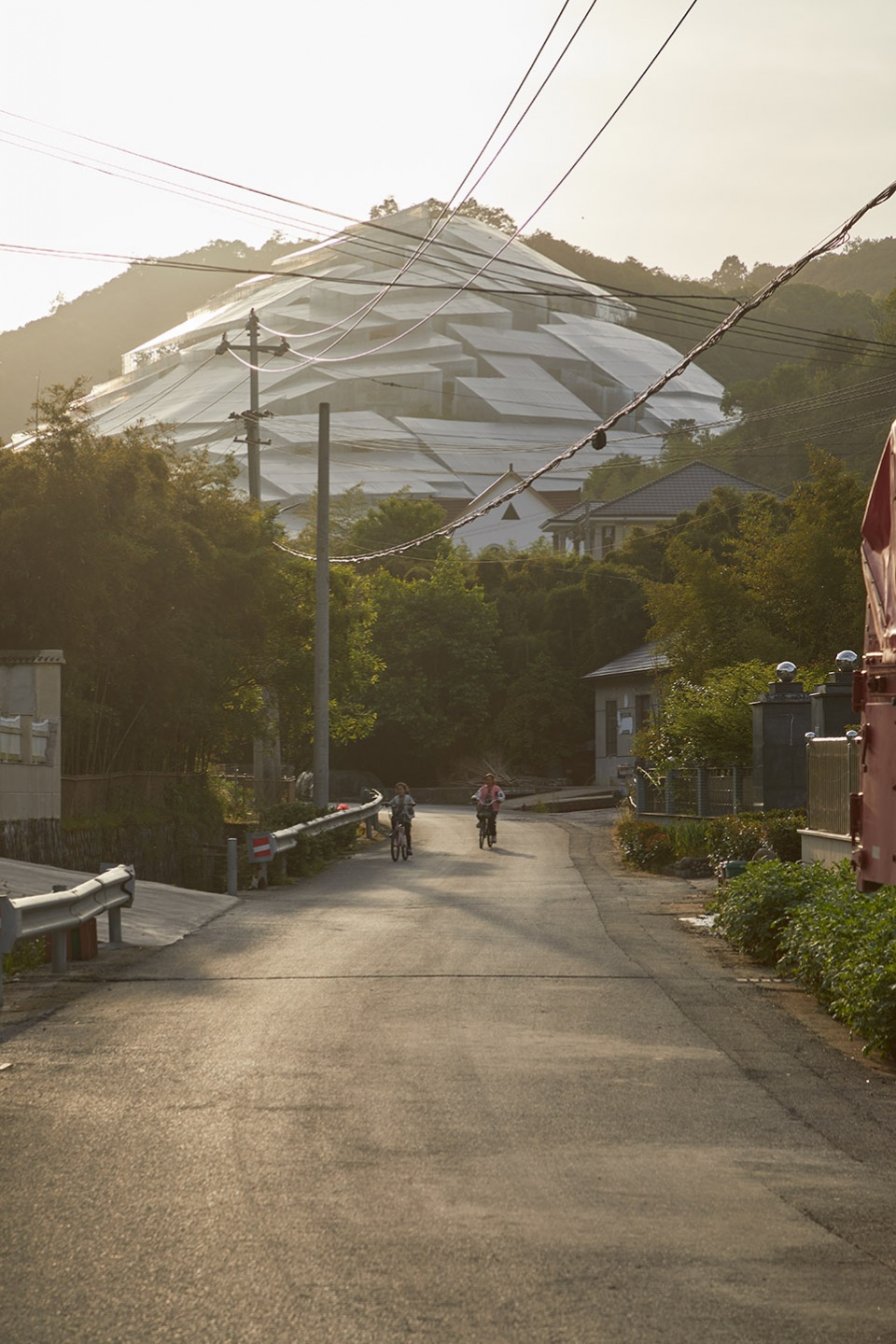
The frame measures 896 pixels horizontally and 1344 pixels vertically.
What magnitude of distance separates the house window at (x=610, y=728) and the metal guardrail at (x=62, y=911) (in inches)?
1695

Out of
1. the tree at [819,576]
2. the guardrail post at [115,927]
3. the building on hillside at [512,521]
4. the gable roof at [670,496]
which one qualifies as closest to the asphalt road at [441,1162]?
the guardrail post at [115,927]

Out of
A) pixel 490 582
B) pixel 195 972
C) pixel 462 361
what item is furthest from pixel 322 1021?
pixel 462 361

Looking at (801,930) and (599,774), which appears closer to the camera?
(801,930)

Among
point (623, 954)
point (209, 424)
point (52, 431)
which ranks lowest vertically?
point (623, 954)

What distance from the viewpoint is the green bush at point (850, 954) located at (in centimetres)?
898

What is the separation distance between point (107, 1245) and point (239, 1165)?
111cm

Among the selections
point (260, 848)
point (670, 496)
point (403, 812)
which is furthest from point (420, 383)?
point (260, 848)

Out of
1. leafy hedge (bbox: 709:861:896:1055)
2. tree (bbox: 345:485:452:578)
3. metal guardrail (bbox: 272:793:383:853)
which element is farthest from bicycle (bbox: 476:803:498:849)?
tree (bbox: 345:485:452:578)

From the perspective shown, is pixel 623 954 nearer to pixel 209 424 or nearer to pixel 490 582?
pixel 490 582

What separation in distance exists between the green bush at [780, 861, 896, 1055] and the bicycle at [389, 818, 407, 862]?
15675mm

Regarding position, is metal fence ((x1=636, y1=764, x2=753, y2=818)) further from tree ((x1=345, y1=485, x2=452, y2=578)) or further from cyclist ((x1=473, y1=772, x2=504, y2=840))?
tree ((x1=345, y1=485, x2=452, y2=578))

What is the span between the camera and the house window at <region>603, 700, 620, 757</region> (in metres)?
57.6

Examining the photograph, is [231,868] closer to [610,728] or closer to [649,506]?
[610,728]

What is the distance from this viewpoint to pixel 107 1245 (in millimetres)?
5309
